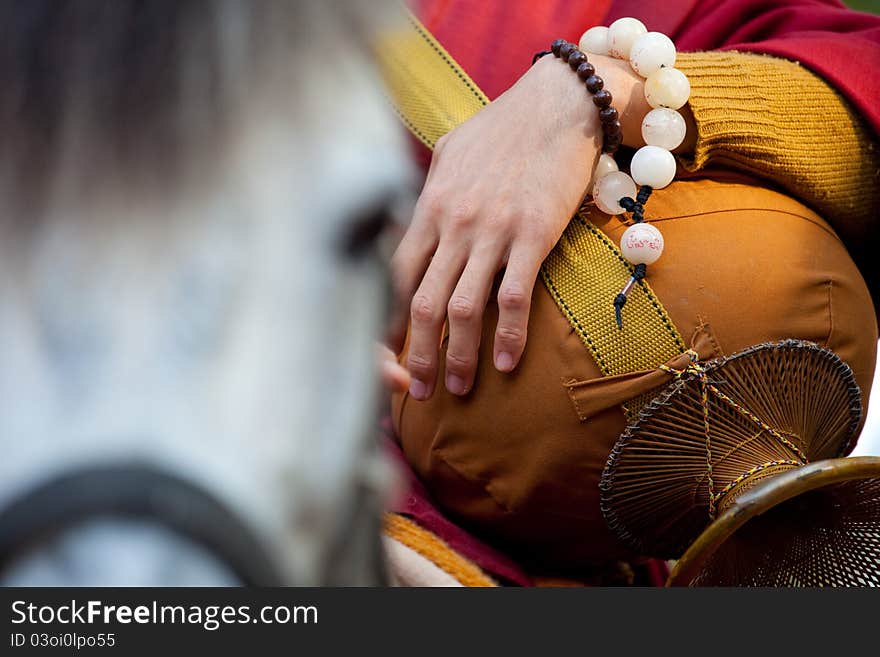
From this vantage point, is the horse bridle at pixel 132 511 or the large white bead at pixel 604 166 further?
the large white bead at pixel 604 166

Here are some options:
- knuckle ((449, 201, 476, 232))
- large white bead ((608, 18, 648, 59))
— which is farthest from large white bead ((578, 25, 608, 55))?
knuckle ((449, 201, 476, 232))

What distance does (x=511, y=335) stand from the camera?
0.43 m

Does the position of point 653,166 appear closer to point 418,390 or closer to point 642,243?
point 642,243

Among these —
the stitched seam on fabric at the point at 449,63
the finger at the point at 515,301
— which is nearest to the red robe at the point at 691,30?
the stitched seam on fabric at the point at 449,63

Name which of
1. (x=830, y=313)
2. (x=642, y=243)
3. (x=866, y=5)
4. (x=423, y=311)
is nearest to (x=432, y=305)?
(x=423, y=311)

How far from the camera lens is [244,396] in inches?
9.6

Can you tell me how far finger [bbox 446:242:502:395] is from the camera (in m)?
0.42

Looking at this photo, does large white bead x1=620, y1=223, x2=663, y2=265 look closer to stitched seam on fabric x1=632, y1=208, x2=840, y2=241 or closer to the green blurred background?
stitched seam on fabric x1=632, y1=208, x2=840, y2=241

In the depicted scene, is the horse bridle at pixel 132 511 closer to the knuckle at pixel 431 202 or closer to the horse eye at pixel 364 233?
the horse eye at pixel 364 233

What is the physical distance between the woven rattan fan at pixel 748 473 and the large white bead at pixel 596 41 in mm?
176

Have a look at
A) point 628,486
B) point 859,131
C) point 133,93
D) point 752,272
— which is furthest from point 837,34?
point 133,93

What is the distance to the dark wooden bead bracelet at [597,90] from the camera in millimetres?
449

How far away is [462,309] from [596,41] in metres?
0.17

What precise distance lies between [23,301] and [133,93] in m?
0.06
